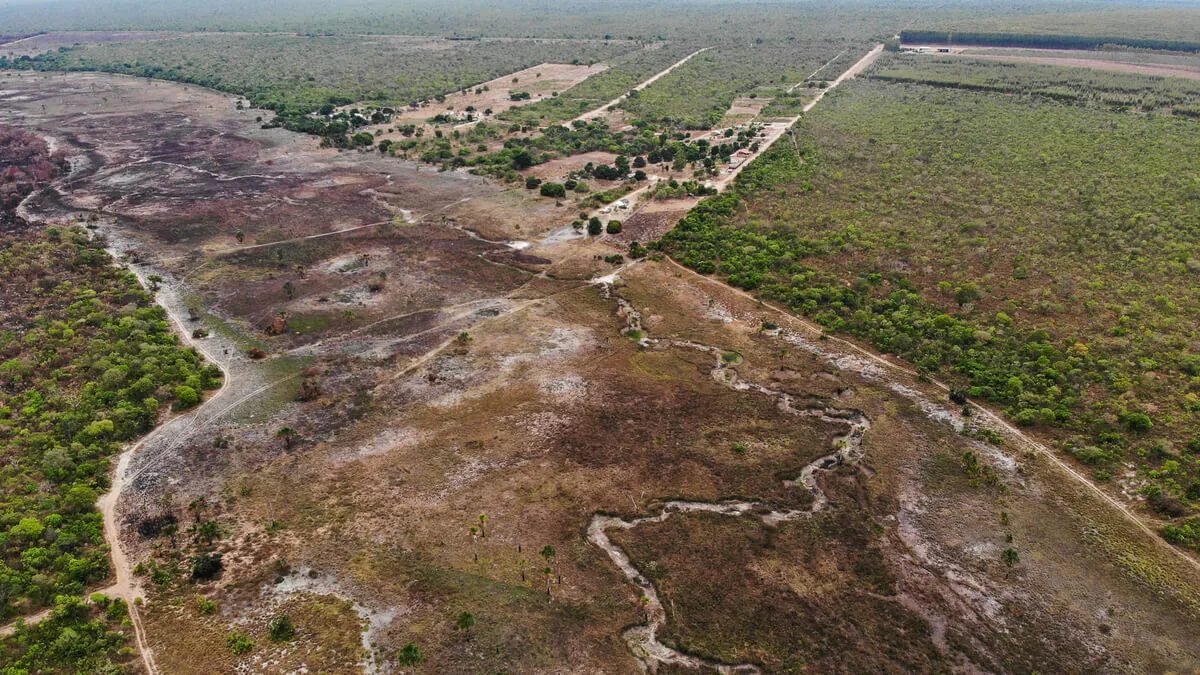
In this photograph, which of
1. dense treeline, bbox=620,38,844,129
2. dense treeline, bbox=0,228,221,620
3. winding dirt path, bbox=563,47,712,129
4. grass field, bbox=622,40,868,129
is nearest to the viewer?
dense treeline, bbox=0,228,221,620

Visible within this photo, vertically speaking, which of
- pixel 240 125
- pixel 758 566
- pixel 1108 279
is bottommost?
pixel 758 566

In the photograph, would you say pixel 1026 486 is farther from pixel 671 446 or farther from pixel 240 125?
pixel 240 125

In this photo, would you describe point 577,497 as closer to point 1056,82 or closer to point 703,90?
point 703,90

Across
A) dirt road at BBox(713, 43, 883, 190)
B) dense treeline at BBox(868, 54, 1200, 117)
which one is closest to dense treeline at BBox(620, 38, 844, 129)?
dirt road at BBox(713, 43, 883, 190)

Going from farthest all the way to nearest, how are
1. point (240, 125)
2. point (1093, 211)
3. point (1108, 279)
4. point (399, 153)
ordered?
point (240, 125) < point (399, 153) < point (1093, 211) < point (1108, 279)

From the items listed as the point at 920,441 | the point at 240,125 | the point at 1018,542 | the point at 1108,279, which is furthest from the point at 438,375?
the point at 240,125

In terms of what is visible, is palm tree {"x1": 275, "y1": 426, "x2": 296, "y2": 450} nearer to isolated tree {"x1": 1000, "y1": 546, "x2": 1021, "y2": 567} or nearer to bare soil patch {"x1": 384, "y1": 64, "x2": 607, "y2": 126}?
isolated tree {"x1": 1000, "y1": 546, "x2": 1021, "y2": 567}
